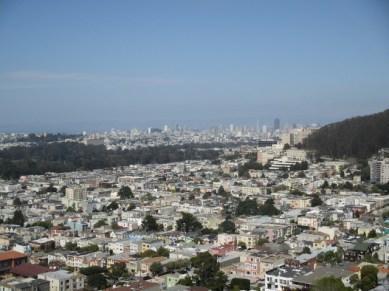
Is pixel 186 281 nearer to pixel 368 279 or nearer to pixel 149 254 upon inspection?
pixel 149 254

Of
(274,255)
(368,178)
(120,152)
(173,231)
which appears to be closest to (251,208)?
(173,231)

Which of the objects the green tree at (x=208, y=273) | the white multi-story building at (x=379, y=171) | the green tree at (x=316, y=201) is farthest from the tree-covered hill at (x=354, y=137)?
the green tree at (x=208, y=273)

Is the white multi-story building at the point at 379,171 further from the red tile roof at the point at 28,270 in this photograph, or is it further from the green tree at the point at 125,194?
the red tile roof at the point at 28,270

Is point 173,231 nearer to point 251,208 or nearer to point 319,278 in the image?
point 251,208

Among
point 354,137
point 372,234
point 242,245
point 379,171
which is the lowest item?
point 242,245

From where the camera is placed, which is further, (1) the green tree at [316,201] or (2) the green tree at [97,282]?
(1) the green tree at [316,201]

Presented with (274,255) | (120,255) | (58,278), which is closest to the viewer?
(58,278)

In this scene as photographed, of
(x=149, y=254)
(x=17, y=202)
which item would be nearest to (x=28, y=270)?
(x=149, y=254)
